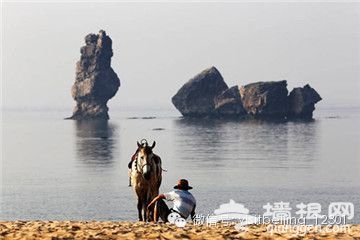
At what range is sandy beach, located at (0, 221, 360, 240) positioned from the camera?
49.1ft

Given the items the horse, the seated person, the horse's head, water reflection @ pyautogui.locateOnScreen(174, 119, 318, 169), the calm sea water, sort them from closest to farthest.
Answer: the seated person → the horse's head → the horse → the calm sea water → water reflection @ pyautogui.locateOnScreen(174, 119, 318, 169)

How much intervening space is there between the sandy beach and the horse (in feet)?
11.7

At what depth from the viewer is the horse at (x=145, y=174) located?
68.9ft

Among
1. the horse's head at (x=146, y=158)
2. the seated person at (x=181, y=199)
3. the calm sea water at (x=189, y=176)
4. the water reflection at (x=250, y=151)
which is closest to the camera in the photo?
the seated person at (x=181, y=199)

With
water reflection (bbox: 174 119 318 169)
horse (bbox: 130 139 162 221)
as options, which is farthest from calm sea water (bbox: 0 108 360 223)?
horse (bbox: 130 139 162 221)

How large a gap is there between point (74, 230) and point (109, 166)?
77.2 metres

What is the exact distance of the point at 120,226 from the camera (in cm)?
1764

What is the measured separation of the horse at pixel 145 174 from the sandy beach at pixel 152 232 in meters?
3.57

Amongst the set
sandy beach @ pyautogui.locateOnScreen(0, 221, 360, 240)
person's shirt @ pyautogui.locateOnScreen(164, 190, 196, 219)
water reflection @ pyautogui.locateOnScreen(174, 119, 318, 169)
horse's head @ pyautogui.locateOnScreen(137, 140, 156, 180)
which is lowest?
water reflection @ pyautogui.locateOnScreen(174, 119, 318, 169)

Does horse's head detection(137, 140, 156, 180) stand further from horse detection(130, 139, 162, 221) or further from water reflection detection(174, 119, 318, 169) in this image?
water reflection detection(174, 119, 318, 169)

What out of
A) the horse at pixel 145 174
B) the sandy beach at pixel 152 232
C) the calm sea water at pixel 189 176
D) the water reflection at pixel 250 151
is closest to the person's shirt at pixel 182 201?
the sandy beach at pixel 152 232

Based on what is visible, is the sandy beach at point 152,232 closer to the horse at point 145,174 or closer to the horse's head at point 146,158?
the horse's head at point 146,158

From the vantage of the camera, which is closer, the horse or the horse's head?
the horse's head

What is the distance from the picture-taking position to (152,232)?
51.2 feet
